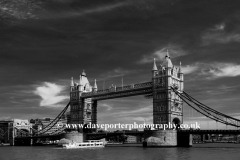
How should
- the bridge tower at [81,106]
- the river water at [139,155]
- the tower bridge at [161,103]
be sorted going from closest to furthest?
the river water at [139,155] < the tower bridge at [161,103] < the bridge tower at [81,106]

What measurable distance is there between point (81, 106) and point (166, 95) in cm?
3838

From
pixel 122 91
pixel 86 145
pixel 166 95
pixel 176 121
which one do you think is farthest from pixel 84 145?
pixel 166 95

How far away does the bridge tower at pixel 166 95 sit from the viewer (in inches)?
3981

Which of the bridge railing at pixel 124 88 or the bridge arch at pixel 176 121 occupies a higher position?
the bridge railing at pixel 124 88

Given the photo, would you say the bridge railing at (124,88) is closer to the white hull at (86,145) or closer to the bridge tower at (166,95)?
the bridge tower at (166,95)

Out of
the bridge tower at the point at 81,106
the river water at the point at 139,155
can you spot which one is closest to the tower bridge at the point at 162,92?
the bridge tower at the point at 81,106

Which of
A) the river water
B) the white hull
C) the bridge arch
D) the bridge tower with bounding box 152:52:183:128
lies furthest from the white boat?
the bridge arch

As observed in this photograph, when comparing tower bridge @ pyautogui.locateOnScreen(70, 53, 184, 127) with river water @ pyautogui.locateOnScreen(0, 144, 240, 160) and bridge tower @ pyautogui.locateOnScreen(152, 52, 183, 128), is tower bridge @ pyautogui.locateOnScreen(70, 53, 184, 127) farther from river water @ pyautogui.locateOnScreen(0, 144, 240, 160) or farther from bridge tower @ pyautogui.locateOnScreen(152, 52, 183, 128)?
river water @ pyautogui.locateOnScreen(0, 144, 240, 160)

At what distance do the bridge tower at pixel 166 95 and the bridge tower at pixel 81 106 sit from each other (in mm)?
31324

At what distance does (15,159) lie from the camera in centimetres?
6806

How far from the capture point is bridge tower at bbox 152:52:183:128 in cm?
10112

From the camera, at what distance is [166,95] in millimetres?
101312

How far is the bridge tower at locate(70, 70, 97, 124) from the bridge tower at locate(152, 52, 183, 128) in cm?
3132

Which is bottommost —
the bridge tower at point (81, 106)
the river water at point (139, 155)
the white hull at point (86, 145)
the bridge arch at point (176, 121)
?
the white hull at point (86, 145)
